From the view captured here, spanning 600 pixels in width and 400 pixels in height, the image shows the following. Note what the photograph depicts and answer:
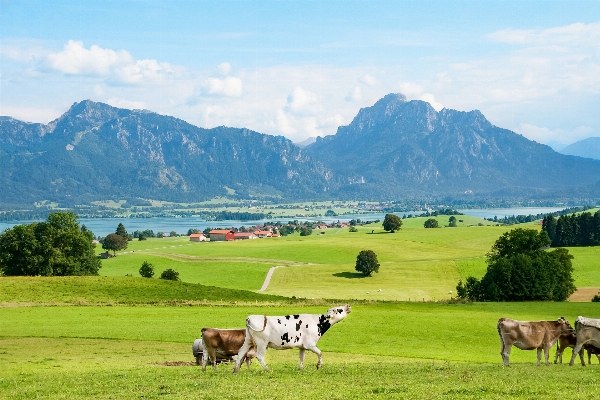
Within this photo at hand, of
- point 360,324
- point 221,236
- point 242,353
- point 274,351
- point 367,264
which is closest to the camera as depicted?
point 242,353

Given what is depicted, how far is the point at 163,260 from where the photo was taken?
4902 inches

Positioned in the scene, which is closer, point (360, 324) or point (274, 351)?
point (274, 351)

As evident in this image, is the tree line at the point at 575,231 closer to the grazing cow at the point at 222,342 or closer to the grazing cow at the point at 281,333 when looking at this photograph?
the grazing cow at the point at 222,342

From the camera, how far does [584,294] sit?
84188 mm

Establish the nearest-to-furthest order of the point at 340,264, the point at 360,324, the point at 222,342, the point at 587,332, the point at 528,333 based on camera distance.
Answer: the point at 222,342, the point at 587,332, the point at 528,333, the point at 360,324, the point at 340,264

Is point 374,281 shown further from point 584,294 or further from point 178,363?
point 178,363

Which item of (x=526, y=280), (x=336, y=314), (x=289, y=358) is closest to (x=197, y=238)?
(x=526, y=280)

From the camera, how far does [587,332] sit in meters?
23.9

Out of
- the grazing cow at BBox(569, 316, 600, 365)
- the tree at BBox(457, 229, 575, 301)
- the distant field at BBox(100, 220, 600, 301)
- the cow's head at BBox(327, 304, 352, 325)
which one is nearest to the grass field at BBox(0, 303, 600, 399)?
the grazing cow at BBox(569, 316, 600, 365)

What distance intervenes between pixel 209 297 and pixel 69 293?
13.6 metres

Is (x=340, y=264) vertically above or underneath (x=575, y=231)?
underneath

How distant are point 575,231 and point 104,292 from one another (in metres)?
112

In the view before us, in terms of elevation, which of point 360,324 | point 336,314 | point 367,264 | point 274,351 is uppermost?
point 336,314

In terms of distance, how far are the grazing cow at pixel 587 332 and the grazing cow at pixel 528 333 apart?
0.66 meters
